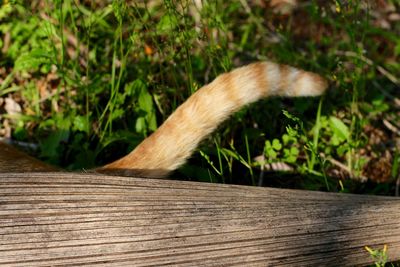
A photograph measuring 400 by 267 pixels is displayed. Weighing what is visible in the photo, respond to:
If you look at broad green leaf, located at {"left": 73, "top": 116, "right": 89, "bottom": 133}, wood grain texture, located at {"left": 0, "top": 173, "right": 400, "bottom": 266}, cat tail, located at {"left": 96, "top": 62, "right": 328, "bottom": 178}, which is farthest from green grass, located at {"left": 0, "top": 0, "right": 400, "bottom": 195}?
wood grain texture, located at {"left": 0, "top": 173, "right": 400, "bottom": 266}

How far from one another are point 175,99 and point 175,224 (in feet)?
4.24

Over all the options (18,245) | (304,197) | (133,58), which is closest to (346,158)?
(304,197)

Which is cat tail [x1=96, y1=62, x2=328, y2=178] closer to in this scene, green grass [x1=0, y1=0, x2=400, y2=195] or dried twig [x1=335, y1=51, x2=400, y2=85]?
green grass [x1=0, y1=0, x2=400, y2=195]

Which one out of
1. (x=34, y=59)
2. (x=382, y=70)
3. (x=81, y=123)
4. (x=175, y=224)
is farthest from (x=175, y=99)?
(x=382, y=70)

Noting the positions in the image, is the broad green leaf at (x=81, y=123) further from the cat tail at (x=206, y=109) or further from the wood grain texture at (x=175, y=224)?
the wood grain texture at (x=175, y=224)

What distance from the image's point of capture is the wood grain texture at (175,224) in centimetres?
207

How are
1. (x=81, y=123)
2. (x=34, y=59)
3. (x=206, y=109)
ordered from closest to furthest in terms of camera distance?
(x=206, y=109) < (x=34, y=59) < (x=81, y=123)

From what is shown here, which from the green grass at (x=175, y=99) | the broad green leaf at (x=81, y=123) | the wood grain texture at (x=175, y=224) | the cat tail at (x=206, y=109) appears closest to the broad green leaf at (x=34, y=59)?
the green grass at (x=175, y=99)

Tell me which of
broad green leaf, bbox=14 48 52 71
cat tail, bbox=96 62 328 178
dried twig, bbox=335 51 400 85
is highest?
broad green leaf, bbox=14 48 52 71

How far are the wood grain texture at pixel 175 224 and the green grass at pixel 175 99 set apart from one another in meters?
0.58

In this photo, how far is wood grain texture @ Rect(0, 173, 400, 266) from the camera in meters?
2.07

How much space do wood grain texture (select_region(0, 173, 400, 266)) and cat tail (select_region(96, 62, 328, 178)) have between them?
28cm

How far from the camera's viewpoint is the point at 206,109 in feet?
8.66

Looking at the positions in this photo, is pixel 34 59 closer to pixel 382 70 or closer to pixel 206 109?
pixel 206 109
